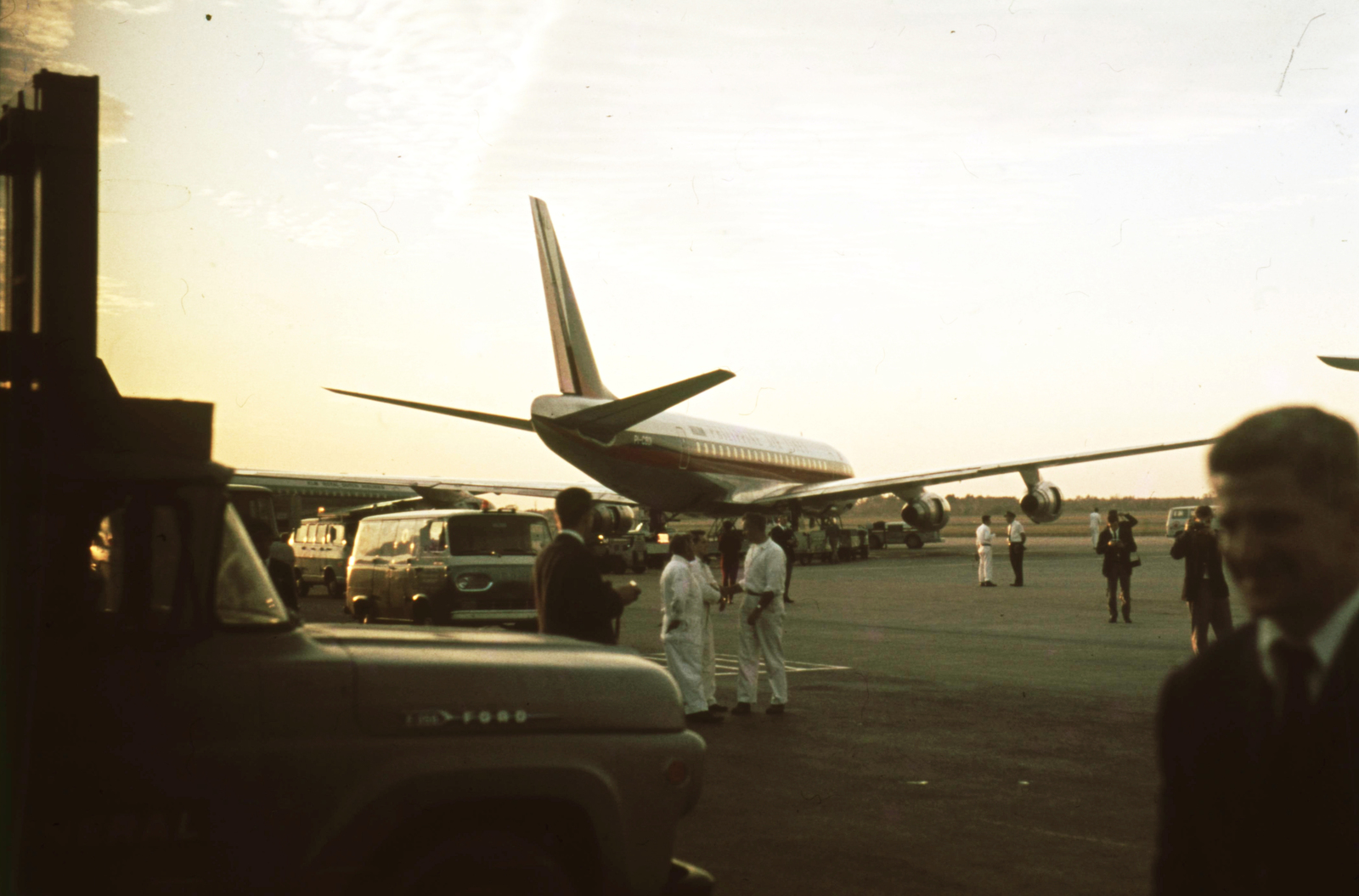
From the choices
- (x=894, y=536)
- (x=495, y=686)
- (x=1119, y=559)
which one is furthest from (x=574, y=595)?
(x=894, y=536)

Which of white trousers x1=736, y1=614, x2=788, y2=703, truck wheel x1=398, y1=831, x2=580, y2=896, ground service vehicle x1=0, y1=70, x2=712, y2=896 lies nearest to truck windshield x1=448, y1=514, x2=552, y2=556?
white trousers x1=736, y1=614, x2=788, y2=703

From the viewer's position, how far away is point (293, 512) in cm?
4716

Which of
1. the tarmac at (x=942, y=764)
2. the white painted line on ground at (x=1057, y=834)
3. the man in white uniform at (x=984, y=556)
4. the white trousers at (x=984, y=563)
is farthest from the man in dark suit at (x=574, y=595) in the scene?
the white trousers at (x=984, y=563)

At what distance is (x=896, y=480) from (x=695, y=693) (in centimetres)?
3125

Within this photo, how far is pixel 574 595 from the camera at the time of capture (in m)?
6.66

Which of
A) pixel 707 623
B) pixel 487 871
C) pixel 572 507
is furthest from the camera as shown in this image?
pixel 707 623

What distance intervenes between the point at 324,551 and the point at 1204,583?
73.5ft

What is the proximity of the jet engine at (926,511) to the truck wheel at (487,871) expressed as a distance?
38.8 metres

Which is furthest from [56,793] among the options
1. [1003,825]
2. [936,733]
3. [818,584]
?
[818,584]

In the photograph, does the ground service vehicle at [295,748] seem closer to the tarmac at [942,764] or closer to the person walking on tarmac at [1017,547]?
the tarmac at [942,764]

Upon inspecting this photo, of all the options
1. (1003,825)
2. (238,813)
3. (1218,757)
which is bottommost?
(1003,825)

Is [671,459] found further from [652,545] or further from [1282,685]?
[1282,685]

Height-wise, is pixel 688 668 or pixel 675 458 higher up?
pixel 675 458

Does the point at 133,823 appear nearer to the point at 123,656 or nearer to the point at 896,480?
the point at 123,656
